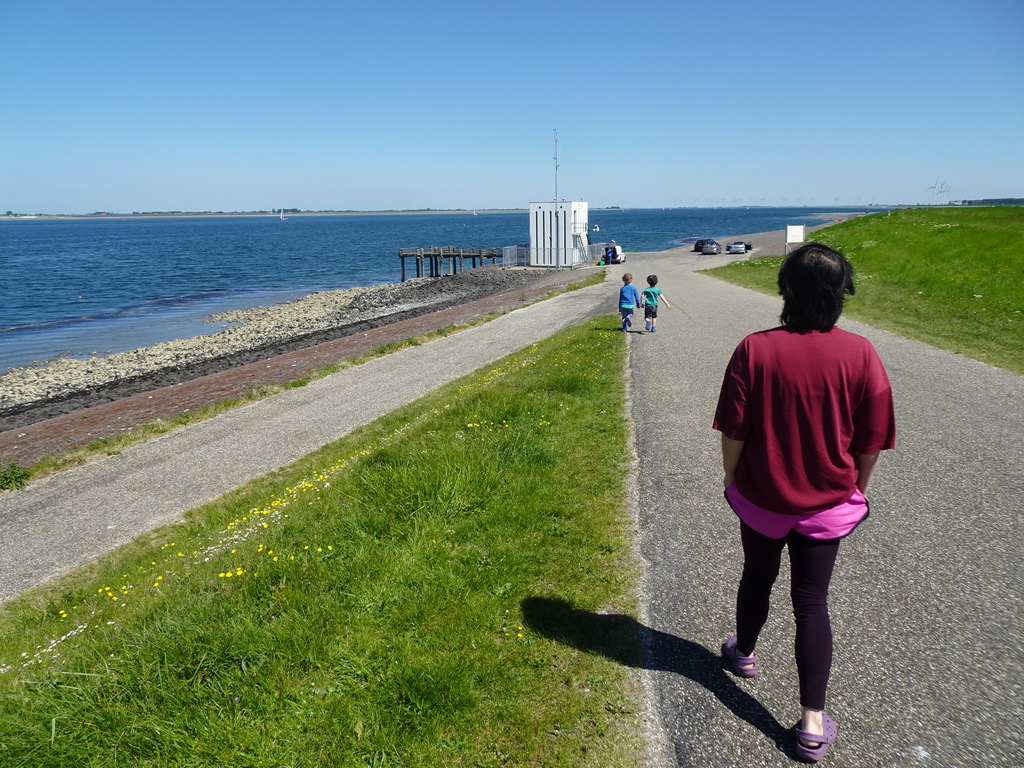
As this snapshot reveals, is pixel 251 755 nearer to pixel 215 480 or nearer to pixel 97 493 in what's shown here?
pixel 215 480

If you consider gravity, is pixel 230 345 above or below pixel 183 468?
below

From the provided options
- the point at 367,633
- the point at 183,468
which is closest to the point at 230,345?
the point at 183,468

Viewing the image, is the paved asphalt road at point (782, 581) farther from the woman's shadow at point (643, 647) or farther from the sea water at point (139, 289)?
the sea water at point (139, 289)

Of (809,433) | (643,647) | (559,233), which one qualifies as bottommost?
(643,647)

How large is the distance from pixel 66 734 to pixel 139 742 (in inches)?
15.8

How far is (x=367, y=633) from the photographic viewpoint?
402 centimetres

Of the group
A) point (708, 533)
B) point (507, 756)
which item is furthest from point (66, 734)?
point (708, 533)

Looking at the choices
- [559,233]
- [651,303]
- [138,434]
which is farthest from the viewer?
[559,233]

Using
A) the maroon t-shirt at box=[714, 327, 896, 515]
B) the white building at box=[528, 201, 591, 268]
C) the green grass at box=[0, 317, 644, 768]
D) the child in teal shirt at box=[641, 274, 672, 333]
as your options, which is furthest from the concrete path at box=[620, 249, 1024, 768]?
the white building at box=[528, 201, 591, 268]

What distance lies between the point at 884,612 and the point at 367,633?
3.21 metres

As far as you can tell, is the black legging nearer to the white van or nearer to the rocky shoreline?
the rocky shoreline

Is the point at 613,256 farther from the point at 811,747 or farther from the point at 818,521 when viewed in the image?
the point at 811,747

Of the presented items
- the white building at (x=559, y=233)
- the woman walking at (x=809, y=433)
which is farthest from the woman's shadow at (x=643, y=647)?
the white building at (x=559, y=233)

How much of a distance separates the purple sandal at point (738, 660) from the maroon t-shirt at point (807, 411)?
1091 mm
